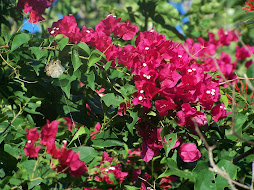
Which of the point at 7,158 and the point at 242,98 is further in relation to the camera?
the point at 242,98

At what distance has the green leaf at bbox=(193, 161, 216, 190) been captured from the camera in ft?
3.09

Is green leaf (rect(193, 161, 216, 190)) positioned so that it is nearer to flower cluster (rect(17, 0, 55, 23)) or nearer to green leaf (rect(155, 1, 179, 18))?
flower cluster (rect(17, 0, 55, 23))

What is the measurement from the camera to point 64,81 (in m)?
1.02

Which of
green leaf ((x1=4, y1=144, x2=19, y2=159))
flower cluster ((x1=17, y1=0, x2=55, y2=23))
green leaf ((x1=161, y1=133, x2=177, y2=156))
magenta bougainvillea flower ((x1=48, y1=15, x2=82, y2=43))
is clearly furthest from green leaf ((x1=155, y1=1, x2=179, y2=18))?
green leaf ((x1=4, y1=144, x2=19, y2=159))

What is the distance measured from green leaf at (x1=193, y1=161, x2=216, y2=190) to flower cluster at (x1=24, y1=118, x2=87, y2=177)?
A: 30 cm

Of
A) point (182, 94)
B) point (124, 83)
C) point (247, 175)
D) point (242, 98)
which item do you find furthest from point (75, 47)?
point (247, 175)

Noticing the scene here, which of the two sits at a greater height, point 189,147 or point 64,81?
point 64,81

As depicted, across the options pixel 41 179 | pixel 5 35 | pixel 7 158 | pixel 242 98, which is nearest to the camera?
pixel 41 179

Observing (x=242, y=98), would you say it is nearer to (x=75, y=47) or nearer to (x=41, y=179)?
(x=75, y=47)

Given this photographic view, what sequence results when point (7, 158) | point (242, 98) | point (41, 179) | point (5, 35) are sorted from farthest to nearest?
point (242, 98), point (5, 35), point (7, 158), point (41, 179)

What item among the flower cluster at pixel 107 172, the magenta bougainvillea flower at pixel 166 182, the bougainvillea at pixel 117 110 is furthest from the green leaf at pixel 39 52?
the magenta bougainvillea flower at pixel 166 182

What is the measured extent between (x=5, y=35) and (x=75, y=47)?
8.6 inches

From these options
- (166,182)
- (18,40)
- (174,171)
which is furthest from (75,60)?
(166,182)

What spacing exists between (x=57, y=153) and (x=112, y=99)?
245 mm
